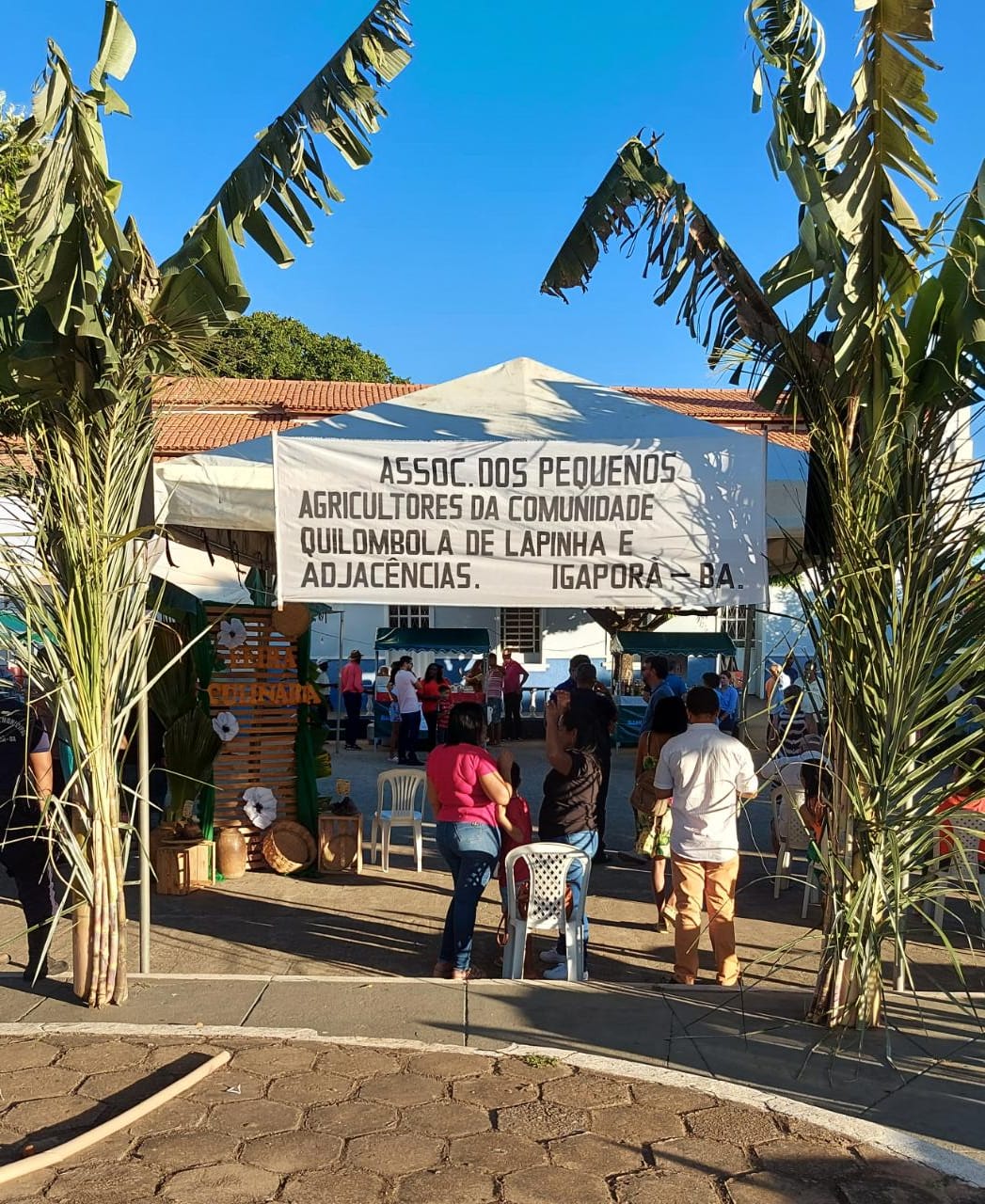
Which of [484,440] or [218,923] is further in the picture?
[218,923]

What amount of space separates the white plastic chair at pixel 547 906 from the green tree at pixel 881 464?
1429 mm

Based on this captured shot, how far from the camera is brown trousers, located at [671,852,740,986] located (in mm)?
5676

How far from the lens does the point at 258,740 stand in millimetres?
8781

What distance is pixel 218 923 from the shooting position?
23.2 ft

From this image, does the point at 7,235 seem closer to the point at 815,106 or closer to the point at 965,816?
the point at 815,106

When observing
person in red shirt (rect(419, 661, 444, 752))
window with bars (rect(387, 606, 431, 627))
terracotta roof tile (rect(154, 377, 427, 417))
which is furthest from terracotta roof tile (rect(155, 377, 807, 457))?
person in red shirt (rect(419, 661, 444, 752))

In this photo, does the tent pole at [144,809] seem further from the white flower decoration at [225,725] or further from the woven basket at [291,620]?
the woven basket at [291,620]

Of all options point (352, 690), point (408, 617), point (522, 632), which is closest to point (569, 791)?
point (352, 690)

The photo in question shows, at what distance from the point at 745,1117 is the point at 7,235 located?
5.00 metres

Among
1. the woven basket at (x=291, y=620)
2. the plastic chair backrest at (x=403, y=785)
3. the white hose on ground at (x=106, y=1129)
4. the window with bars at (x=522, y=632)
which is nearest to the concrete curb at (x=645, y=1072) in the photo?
the white hose on ground at (x=106, y=1129)

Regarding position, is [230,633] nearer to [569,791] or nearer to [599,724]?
[599,724]

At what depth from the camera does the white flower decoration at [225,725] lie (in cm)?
853

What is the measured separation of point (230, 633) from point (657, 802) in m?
3.87

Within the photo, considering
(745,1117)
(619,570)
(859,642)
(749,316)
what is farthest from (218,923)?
(749,316)
